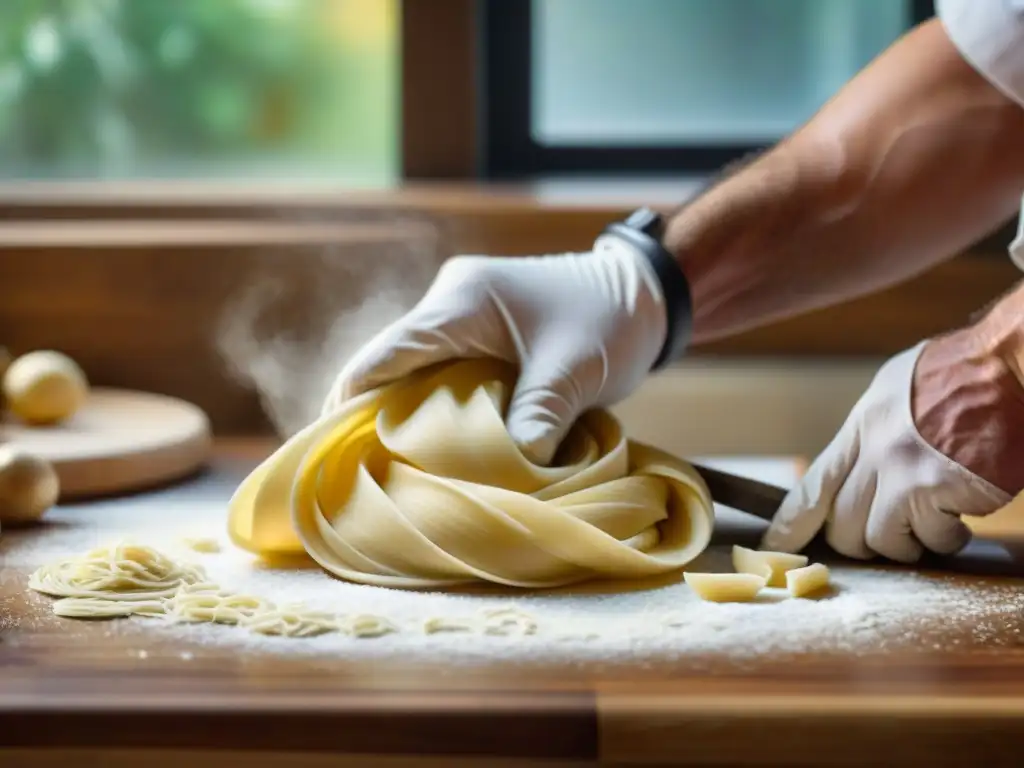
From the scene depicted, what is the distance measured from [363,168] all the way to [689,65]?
25.5 inches

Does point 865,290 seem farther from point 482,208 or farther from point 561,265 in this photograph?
point 482,208

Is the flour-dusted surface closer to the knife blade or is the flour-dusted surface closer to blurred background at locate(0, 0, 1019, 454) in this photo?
the knife blade

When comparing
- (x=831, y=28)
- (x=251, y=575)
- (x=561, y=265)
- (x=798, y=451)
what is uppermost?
(x=831, y=28)

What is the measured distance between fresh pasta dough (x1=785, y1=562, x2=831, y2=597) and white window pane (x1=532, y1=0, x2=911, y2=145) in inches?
55.9

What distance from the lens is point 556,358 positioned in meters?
1.28

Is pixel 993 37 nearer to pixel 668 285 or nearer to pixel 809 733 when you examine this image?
pixel 668 285

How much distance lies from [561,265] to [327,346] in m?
0.62

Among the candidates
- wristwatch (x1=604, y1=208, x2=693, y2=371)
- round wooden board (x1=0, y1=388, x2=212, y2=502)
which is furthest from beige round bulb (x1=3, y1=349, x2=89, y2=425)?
wristwatch (x1=604, y1=208, x2=693, y2=371)

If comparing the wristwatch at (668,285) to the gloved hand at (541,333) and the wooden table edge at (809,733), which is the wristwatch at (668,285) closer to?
the gloved hand at (541,333)

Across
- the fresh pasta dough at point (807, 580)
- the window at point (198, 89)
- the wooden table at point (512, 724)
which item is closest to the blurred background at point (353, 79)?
the window at point (198, 89)

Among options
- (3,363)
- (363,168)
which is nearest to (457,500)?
(3,363)

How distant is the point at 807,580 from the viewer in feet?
3.71

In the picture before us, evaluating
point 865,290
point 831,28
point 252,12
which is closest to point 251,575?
point 865,290

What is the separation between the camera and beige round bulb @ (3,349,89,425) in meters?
1.66
